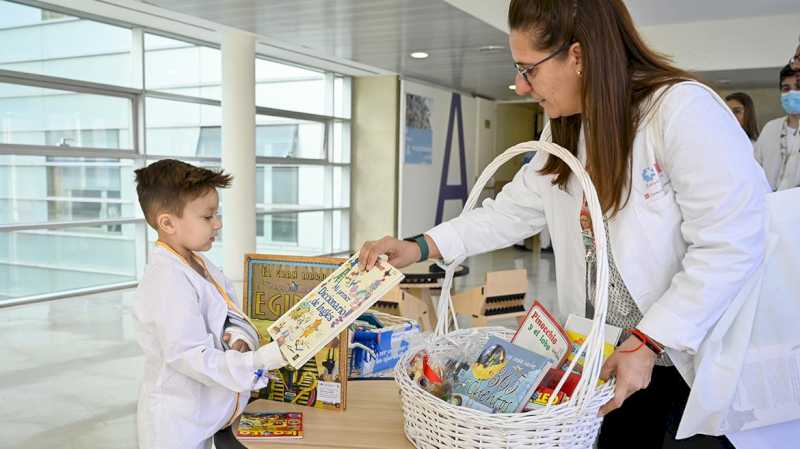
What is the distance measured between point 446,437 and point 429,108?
10.3 metres

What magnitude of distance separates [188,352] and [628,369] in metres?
0.81

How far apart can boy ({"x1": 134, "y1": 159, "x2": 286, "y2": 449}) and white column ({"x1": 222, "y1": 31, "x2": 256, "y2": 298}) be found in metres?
5.62

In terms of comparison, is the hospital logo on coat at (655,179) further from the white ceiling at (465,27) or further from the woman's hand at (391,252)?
the white ceiling at (465,27)

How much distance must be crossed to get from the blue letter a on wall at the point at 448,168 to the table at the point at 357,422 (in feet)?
33.0

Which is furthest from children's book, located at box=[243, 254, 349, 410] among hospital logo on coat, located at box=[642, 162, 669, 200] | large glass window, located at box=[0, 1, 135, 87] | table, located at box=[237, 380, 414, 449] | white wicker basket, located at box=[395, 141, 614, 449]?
large glass window, located at box=[0, 1, 135, 87]

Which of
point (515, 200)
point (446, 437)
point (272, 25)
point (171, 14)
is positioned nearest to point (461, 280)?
point (272, 25)

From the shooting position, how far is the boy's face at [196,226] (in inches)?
54.6

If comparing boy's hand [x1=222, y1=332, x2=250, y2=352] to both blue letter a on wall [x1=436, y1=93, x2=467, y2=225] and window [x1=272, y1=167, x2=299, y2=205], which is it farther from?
blue letter a on wall [x1=436, y1=93, x2=467, y2=225]

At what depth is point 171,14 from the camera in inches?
247

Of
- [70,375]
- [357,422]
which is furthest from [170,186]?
[70,375]

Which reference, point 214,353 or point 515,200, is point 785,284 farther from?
point 214,353

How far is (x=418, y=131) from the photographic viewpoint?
1067cm

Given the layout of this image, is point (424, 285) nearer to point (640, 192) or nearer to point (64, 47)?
point (640, 192)

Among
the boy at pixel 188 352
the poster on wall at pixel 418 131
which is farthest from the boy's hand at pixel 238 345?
the poster on wall at pixel 418 131
